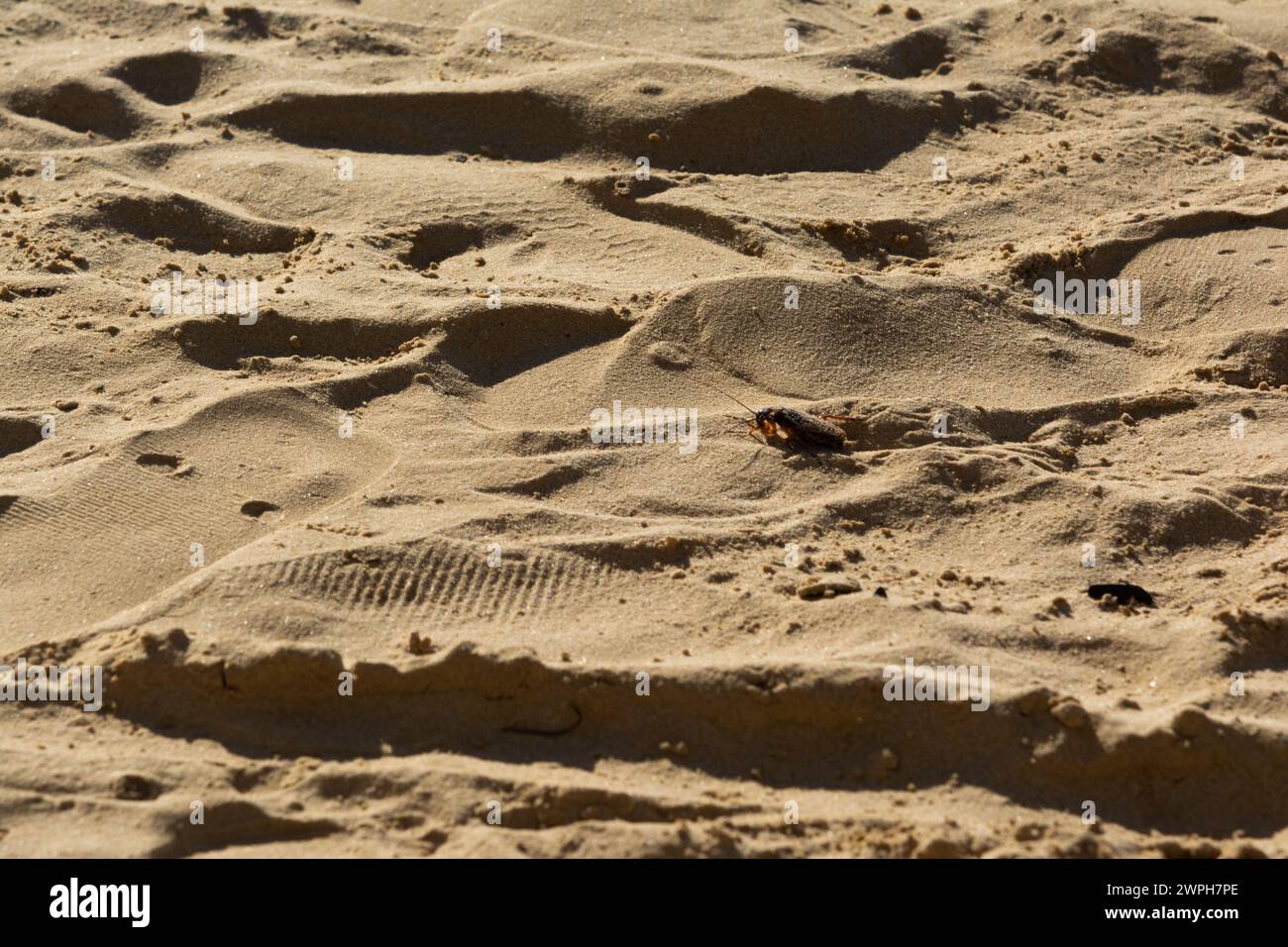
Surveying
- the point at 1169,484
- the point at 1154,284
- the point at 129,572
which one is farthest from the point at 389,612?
the point at 1154,284

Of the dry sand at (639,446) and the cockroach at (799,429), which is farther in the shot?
the cockroach at (799,429)

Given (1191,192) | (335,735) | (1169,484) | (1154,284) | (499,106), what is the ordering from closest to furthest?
(335,735) < (1169,484) < (1154,284) < (1191,192) < (499,106)

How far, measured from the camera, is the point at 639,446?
3168 mm

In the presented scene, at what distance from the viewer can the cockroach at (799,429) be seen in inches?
124

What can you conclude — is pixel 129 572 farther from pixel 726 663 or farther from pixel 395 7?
pixel 395 7

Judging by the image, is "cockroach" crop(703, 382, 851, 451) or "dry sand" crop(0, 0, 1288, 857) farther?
"cockroach" crop(703, 382, 851, 451)

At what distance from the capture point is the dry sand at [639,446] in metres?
2.34

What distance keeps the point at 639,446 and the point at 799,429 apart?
1.17 ft

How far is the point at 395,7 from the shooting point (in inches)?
201

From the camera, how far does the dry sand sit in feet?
7.66

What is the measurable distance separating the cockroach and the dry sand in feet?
0.15

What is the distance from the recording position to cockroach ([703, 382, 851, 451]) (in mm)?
3143

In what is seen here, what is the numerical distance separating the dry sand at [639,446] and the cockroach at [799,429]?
0.05 meters

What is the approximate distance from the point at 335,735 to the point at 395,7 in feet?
11.4
